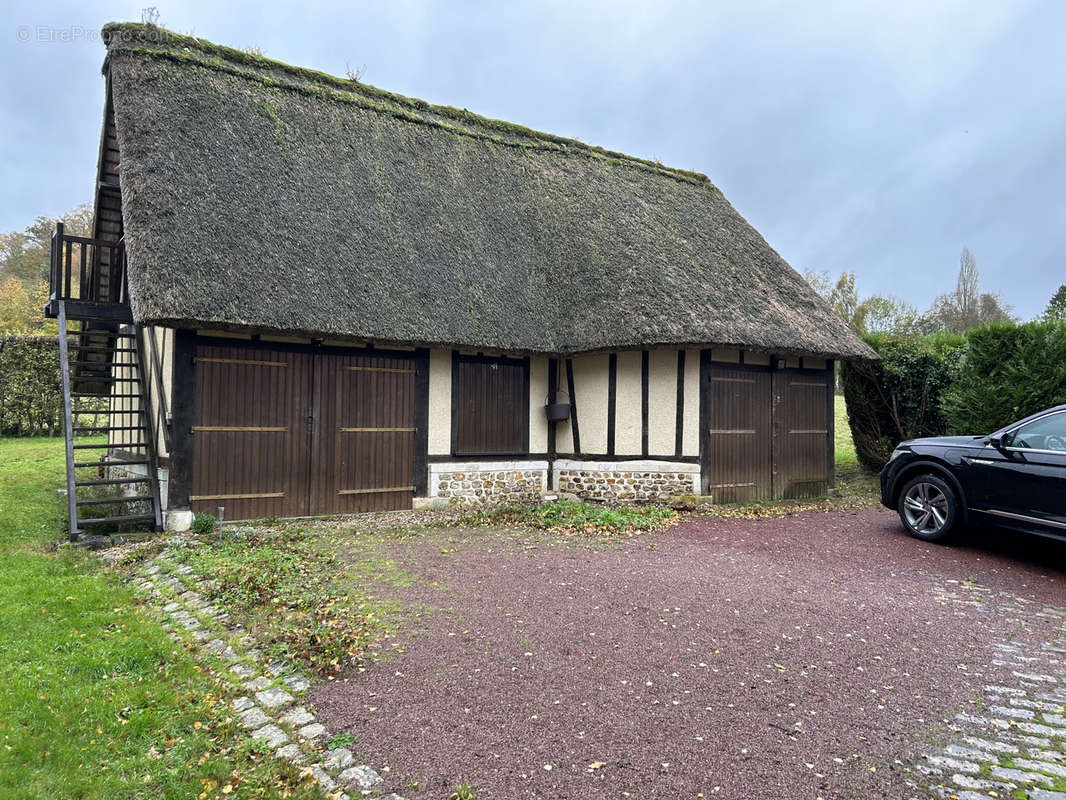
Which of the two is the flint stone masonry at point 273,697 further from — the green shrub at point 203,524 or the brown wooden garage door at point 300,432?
the brown wooden garage door at point 300,432

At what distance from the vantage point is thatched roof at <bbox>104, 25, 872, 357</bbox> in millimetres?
7844

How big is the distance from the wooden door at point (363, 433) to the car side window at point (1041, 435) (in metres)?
6.94

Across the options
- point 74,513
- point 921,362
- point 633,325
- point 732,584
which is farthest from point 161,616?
point 921,362

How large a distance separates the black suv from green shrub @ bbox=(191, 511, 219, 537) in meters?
7.74

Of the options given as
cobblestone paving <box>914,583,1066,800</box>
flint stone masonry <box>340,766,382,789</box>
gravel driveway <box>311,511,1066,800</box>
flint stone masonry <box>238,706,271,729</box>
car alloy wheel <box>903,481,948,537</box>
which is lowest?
flint stone masonry <box>238,706,271,729</box>

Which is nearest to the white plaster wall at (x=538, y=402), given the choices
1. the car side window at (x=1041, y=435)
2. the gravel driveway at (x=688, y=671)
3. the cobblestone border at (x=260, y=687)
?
the gravel driveway at (x=688, y=671)

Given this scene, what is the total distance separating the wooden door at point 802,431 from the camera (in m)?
10.8

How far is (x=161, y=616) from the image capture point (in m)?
4.99

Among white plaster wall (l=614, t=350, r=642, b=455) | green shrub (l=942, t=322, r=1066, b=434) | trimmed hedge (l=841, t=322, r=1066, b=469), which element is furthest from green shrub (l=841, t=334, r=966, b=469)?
white plaster wall (l=614, t=350, r=642, b=455)

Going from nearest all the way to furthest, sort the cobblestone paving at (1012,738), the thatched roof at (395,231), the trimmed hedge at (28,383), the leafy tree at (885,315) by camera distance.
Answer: the cobblestone paving at (1012,738), the thatched roof at (395,231), the trimmed hedge at (28,383), the leafy tree at (885,315)

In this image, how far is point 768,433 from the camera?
10.6m

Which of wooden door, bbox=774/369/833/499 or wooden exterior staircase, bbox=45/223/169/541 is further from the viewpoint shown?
wooden door, bbox=774/369/833/499

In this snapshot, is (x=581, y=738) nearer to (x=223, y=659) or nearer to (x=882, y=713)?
(x=882, y=713)

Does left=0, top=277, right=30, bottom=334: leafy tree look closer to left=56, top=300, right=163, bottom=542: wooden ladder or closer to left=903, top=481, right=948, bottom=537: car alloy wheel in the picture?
left=56, top=300, right=163, bottom=542: wooden ladder
